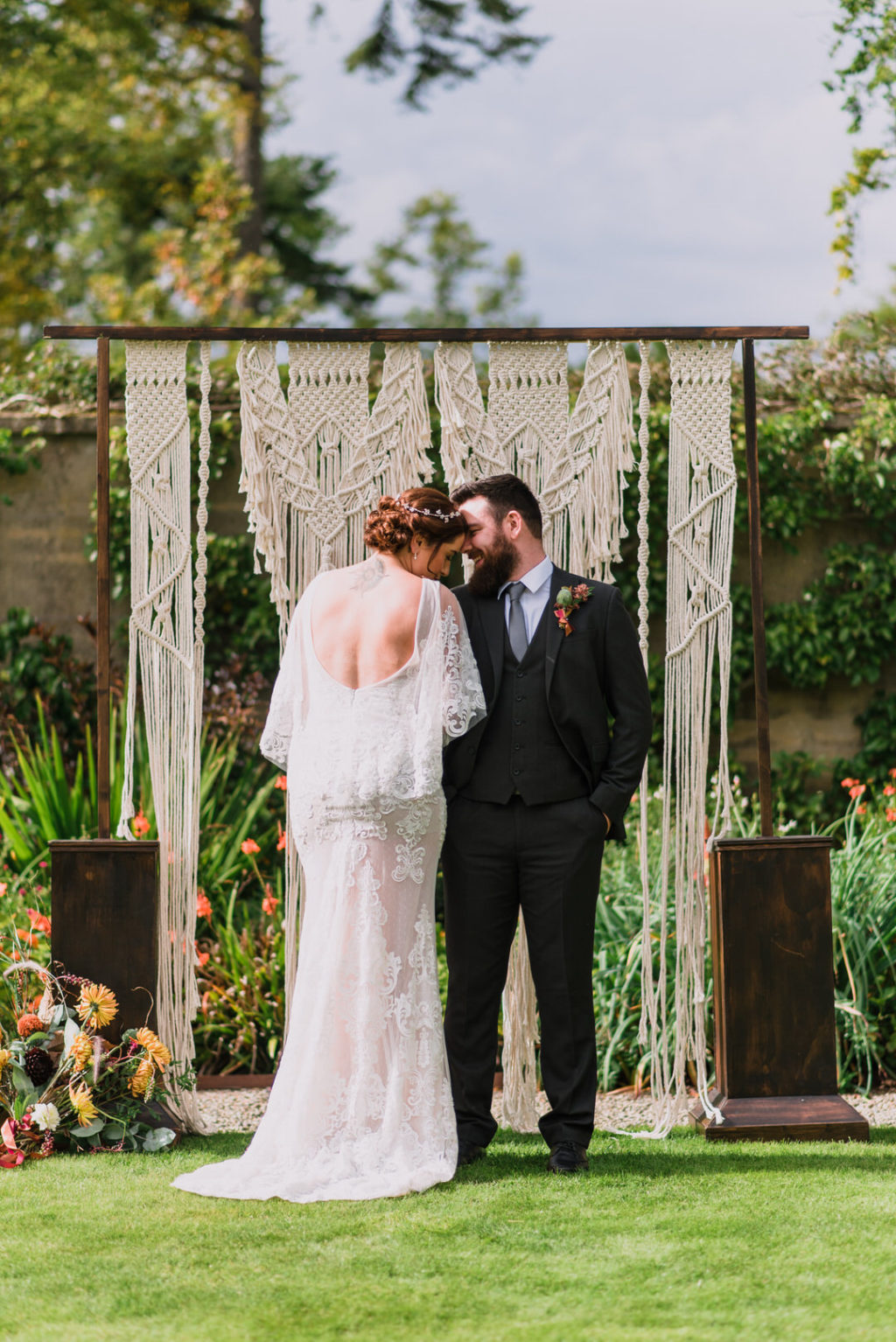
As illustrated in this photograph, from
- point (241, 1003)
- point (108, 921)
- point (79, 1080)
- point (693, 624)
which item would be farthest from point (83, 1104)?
point (693, 624)

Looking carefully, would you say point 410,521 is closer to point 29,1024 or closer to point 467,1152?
point 467,1152

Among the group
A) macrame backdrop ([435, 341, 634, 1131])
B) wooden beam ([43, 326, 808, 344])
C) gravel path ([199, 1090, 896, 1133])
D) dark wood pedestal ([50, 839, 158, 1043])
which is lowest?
gravel path ([199, 1090, 896, 1133])

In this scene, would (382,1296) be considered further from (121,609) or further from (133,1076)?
(121,609)

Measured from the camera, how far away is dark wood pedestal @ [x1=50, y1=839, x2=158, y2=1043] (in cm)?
341

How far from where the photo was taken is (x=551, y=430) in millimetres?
3600

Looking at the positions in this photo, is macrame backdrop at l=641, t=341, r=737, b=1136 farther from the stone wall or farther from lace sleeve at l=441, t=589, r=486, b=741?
the stone wall

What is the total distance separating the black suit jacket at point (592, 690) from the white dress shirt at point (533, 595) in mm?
17

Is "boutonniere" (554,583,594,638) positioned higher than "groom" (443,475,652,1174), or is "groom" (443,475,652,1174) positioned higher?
"boutonniere" (554,583,594,638)

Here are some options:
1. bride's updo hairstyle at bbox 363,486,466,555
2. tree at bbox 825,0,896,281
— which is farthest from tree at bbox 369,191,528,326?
bride's updo hairstyle at bbox 363,486,466,555

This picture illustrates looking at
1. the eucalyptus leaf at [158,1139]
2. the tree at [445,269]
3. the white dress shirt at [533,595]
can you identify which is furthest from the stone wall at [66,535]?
the tree at [445,269]

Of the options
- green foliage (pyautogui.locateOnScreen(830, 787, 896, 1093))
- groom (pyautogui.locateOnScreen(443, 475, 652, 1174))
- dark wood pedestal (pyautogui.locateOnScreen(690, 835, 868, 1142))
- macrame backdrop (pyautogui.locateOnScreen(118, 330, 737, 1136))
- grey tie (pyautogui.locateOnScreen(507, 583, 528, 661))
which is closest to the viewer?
groom (pyautogui.locateOnScreen(443, 475, 652, 1174))

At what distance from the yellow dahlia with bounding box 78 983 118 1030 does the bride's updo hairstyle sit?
140 centimetres

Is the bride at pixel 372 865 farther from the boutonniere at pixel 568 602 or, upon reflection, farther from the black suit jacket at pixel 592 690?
the boutonniere at pixel 568 602

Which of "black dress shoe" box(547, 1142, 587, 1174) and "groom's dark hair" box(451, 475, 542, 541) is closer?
"black dress shoe" box(547, 1142, 587, 1174)
